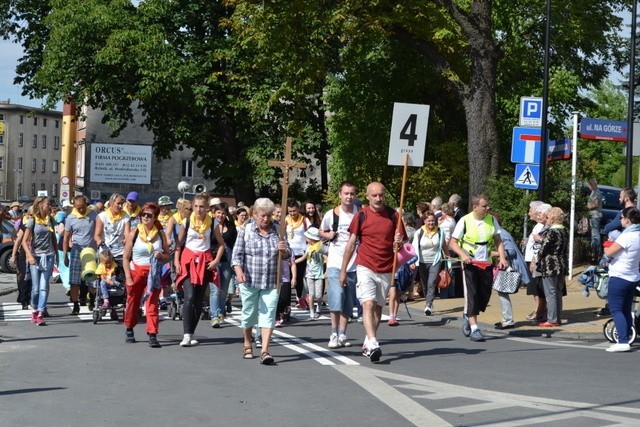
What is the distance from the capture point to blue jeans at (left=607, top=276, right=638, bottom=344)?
45.4 ft

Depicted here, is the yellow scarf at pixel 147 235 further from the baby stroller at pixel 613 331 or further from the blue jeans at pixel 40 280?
the baby stroller at pixel 613 331

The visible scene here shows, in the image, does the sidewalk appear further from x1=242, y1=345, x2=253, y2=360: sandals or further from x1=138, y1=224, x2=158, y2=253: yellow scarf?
x1=138, y1=224, x2=158, y2=253: yellow scarf

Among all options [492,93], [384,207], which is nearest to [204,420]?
[384,207]

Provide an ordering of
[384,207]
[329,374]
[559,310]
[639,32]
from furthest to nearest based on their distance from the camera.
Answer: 1. [639,32]
2. [559,310]
3. [384,207]
4. [329,374]

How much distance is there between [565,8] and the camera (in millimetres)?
27594

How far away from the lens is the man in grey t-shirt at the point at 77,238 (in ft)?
61.9

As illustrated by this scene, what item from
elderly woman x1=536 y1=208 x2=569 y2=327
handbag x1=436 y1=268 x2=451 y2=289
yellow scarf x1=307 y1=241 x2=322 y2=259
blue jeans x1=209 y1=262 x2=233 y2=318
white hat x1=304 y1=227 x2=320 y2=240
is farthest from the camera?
handbag x1=436 y1=268 x2=451 y2=289

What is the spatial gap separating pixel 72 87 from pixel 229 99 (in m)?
5.40

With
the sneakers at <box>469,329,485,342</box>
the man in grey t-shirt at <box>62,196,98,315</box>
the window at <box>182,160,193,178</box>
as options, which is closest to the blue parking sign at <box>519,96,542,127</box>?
the sneakers at <box>469,329,485,342</box>

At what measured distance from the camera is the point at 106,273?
Result: 17.3 m

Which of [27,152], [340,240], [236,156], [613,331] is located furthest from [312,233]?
[27,152]

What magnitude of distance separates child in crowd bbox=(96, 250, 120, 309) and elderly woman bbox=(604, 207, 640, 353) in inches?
277

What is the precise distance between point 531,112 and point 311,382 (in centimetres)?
1214

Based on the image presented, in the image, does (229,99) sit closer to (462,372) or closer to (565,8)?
(565,8)
